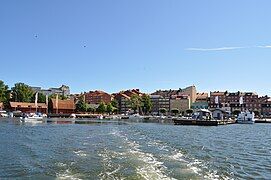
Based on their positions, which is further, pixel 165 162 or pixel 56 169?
pixel 165 162

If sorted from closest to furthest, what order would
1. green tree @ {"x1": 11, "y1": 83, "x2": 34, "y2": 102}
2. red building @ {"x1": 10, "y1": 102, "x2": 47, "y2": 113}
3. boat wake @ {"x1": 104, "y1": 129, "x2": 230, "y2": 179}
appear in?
boat wake @ {"x1": 104, "y1": 129, "x2": 230, "y2": 179} → red building @ {"x1": 10, "y1": 102, "x2": 47, "y2": 113} → green tree @ {"x1": 11, "y1": 83, "x2": 34, "y2": 102}

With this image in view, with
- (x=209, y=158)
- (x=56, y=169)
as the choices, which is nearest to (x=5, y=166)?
(x=56, y=169)

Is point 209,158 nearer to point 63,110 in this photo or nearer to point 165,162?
point 165,162

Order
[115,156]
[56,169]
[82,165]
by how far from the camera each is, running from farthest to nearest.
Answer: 1. [115,156]
2. [82,165]
3. [56,169]

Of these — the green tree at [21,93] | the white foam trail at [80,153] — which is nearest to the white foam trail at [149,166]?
the white foam trail at [80,153]

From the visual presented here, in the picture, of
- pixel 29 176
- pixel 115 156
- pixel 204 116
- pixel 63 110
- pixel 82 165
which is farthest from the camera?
pixel 63 110

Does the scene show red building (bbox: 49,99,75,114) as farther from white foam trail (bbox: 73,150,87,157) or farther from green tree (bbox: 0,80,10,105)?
white foam trail (bbox: 73,150,87,157)

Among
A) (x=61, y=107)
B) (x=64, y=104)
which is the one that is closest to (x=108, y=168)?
(x=61, y=107)

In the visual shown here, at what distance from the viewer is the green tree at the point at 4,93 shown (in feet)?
566

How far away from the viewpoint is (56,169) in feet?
66.2

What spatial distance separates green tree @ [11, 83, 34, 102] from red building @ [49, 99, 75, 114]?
44.2 feet

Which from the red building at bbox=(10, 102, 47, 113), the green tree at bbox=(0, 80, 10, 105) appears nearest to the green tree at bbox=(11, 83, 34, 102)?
the green tree at bbox=(0, 80, 10, 105)

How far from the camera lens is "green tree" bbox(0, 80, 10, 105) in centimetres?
17238

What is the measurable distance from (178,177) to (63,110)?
164 metres
